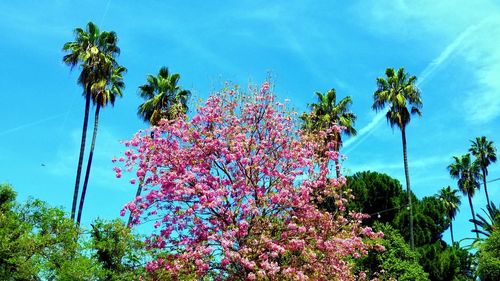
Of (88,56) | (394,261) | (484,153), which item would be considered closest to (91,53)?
(88,56)

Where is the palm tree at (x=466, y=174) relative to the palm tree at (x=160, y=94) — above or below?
above

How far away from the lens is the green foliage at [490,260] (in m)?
33.2

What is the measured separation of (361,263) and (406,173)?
792 cm

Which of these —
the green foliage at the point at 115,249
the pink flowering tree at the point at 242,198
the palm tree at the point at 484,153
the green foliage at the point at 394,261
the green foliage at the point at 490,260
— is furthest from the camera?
the palm tree at the point at 484,153

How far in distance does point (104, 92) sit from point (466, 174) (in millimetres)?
48000

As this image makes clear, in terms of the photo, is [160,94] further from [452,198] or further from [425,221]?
[452,198]

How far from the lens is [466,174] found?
66312 mm

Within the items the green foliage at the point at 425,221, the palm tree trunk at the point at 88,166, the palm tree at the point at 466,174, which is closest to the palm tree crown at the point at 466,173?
the palm tree at the point at 466,174

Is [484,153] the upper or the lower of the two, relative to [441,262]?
upper

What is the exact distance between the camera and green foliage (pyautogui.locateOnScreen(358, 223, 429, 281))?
95.2 feet

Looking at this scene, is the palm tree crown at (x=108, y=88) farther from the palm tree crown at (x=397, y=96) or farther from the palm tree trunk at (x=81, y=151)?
the palm tree crown at (x=397, y=96)

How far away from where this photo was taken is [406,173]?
35.5 metres

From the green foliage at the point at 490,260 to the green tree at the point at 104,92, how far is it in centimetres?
2484

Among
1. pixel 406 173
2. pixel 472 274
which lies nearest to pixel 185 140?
pixel 406 173
